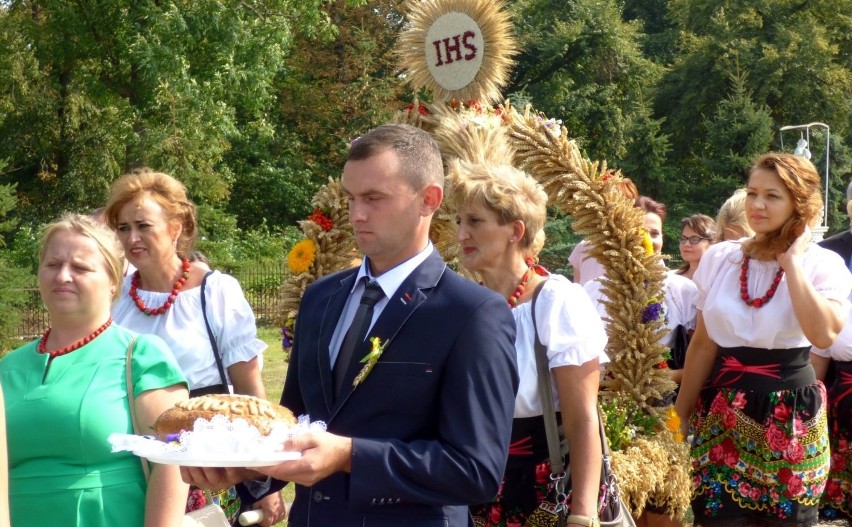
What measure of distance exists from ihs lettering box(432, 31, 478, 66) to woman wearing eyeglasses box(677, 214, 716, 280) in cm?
285

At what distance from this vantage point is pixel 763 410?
4.42m

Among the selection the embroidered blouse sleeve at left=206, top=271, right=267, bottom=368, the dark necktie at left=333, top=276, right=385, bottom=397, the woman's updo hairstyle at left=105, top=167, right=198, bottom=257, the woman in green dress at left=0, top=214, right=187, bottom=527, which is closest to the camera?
the dark necktie at left=333, top=276, right=385, bottom=397

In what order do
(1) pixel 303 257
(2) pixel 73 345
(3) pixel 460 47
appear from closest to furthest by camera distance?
(2) pixel 73 345
(1) pixel 303 257
(3) pixel 460 47

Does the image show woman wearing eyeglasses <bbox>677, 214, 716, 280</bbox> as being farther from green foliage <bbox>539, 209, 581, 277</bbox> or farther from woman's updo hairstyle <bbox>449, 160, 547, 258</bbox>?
green foliage <bbox>539, 209, 581, 277</bbox>

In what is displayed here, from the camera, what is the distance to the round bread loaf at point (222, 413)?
2193 millimetres

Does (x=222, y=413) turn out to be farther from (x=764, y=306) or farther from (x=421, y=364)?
(x=764, y=306)

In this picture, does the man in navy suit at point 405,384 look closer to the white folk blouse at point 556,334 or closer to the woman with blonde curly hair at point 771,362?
the white folk blouse at point 556,334

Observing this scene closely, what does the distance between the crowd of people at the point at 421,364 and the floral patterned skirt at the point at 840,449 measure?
1cm

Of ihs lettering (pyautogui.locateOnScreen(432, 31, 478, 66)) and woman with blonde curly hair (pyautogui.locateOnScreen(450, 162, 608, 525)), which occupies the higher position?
ihs lettering (pyautogui.locateOnScreen(432, 31, 478, 66))

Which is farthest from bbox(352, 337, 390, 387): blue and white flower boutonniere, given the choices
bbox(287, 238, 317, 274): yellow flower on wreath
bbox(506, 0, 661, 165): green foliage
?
bbox(506, 0, 661, 165): green foliage

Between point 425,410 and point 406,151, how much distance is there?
24.0 inches

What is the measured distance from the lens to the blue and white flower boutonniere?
2.23 meters

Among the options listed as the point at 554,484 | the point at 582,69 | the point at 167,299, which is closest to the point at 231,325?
the point at 167,299

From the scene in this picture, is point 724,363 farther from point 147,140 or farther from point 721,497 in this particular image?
point 147,140
